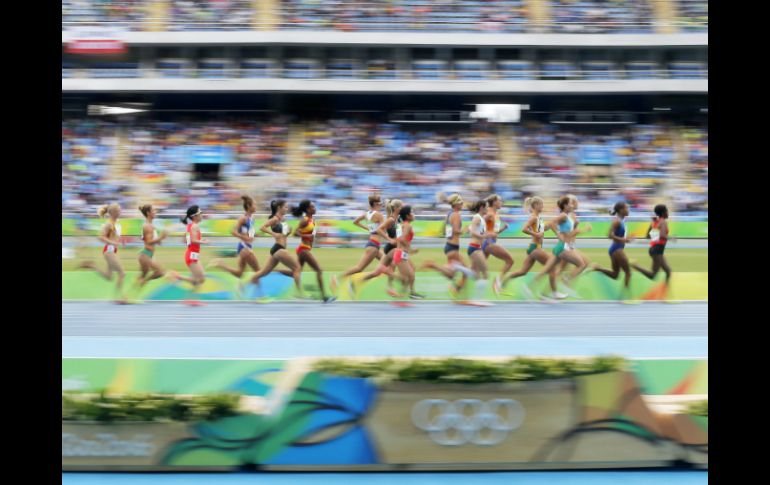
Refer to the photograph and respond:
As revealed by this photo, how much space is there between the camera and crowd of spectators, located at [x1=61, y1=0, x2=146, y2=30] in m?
24.9

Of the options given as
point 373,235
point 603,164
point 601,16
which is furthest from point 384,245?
point 601,16

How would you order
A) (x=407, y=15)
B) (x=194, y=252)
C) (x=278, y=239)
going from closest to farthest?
(x=278, y=239), (x=194, y=252), (x=407, y=15)

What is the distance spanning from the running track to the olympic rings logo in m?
3.69

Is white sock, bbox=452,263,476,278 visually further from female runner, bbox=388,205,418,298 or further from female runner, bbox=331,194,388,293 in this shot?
female runner, bbox=331,194,388,293

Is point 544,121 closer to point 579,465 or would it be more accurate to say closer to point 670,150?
point 670,150

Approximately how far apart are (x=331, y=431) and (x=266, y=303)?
691cm

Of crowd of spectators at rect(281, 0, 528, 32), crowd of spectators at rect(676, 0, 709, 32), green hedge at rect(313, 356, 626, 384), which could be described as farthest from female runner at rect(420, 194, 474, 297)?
crowd of spectators at rect(676, 0, 709, 32)

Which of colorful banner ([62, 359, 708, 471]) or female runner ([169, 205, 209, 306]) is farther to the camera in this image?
female runner ([169, 205, 209, 306])

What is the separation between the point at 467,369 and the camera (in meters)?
5.70

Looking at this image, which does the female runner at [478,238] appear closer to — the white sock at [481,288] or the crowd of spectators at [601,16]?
the white sock at [481,288]

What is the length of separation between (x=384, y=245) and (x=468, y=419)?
687 centimetres

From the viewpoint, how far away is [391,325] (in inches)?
438

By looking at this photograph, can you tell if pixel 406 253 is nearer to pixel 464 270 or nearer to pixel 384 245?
pixel 384 245
